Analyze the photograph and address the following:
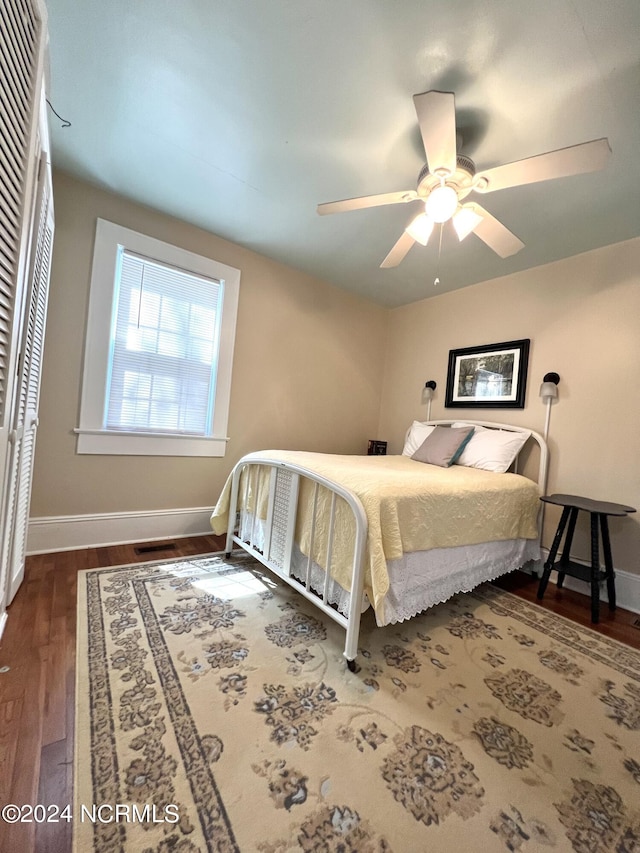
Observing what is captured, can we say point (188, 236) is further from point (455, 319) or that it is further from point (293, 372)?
point (455, 319)

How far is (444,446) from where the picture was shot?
2.87 metres

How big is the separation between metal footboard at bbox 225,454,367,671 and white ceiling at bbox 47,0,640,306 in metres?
1.73

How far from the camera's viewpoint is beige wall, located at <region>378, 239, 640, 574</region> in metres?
2.35

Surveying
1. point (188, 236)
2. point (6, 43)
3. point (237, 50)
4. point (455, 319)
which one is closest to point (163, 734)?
point (6, 43)

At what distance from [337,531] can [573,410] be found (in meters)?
2.19

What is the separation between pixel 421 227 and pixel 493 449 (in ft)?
5.77

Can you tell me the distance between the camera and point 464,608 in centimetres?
208

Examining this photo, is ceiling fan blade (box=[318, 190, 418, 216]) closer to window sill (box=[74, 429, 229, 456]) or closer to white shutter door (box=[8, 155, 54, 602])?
white shutter door (box=[8, 155, 54, 602])

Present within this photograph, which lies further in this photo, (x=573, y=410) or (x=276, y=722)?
(x=573, y=410)

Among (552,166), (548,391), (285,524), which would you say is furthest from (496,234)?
(285,524)

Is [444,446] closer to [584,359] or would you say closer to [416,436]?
[416,436]

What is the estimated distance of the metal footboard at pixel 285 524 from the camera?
1450 mm

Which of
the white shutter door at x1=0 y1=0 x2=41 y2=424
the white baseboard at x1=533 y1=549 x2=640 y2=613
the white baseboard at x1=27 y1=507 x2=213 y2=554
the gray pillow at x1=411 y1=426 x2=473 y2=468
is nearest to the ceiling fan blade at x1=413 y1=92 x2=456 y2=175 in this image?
the white shutter door at x1=0 y1=0 x2=41 y2=424

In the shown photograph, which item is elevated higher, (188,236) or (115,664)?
(188,236)
